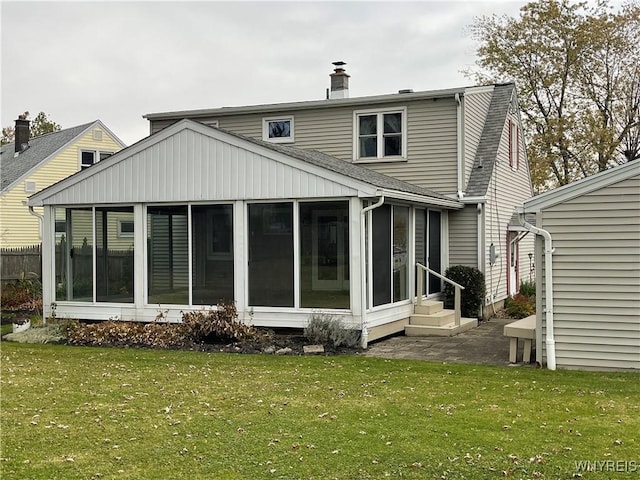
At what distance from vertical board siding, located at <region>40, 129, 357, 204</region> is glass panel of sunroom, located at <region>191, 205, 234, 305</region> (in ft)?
1.09

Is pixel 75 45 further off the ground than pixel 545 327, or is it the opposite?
pixel 75 45

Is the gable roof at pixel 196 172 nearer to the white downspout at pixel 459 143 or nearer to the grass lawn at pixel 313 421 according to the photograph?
the white downspout at pixel 459 143

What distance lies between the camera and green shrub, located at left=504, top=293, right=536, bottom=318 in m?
16.4

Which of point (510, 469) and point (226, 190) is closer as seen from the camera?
point (510, 469)

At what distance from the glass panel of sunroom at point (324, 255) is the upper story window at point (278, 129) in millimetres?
6190

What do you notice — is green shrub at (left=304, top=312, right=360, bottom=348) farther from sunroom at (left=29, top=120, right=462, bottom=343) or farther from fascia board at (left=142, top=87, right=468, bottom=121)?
fascia board at (left=142, top=87, right=468, bottom=121)

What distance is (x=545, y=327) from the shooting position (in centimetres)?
941

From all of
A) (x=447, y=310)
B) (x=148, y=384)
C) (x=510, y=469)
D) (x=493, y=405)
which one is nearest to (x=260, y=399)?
(x=148, y=384)

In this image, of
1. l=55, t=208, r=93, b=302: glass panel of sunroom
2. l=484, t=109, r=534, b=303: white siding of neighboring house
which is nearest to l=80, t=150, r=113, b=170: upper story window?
l=55, t=208, r=93, b=302: glass panel of sunroom

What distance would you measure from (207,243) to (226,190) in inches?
42.6

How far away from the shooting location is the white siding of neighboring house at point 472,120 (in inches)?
626

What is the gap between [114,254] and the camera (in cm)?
1326

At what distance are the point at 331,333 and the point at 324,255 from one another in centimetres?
141

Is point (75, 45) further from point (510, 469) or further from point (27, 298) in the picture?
point (510, 469)
